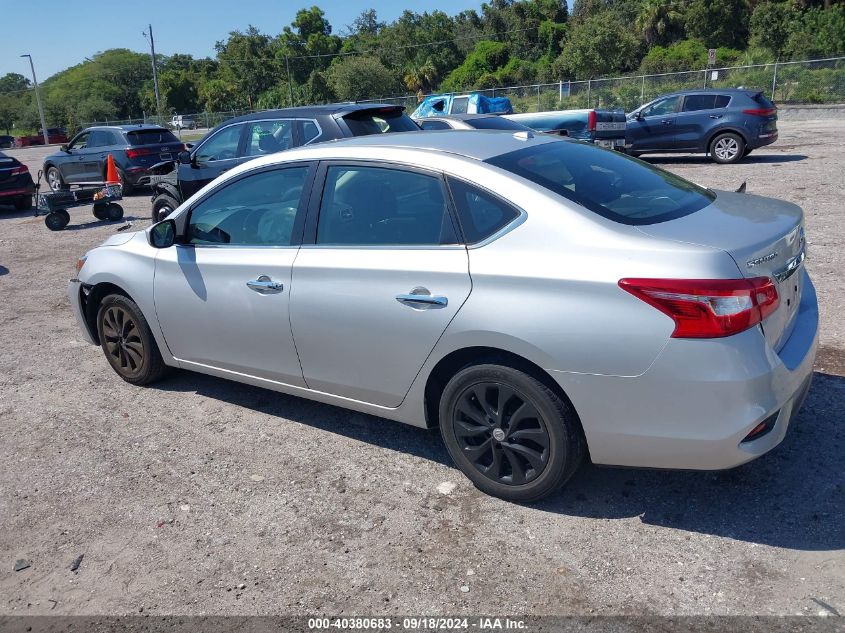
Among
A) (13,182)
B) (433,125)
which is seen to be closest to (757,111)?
(433,125)

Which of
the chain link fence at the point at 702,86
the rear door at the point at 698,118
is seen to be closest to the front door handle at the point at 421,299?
the rear door at the point at 698,118

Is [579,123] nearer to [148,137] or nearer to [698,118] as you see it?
[698,118]

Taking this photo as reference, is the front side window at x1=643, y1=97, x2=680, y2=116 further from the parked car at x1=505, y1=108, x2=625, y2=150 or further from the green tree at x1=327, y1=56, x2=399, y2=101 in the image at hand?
the green tree at x1=327, y1=56, x2=399, y2=101

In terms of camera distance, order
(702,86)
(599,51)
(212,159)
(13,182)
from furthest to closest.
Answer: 1. (599,51)
2. (702,86)
3. (13,182)
4. (212,159)

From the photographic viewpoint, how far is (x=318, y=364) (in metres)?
4.10

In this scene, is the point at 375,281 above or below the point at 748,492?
above

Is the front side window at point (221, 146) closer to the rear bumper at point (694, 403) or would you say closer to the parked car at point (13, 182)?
the parked car at point (13, 182)

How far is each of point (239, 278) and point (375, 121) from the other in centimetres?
515

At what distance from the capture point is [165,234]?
4797 mm

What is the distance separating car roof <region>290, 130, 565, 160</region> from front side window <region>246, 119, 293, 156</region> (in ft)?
17.0

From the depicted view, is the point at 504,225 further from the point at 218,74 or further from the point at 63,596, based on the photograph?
the point at 218,74

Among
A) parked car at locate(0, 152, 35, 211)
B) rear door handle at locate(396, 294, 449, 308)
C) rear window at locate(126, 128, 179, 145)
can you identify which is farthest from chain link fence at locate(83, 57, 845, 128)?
rear door handle at locate(396, 294, 449, 308)

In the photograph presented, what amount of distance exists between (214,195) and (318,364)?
142cm

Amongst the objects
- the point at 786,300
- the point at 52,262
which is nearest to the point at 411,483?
the point at 786,300
